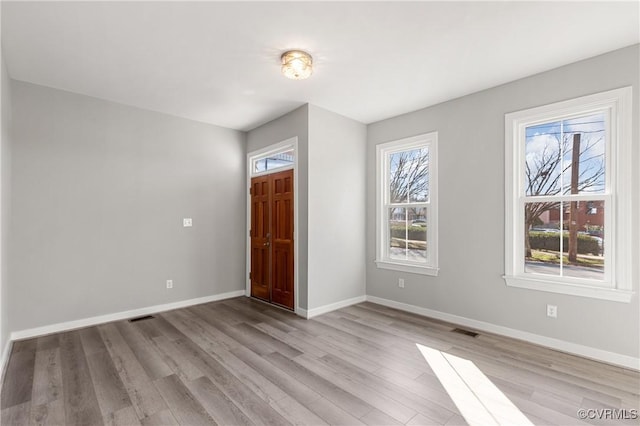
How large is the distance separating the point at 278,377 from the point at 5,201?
3051mm

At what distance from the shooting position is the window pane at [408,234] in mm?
4223

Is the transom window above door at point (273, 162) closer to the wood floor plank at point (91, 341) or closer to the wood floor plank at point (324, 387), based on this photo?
the wood floor plank at point (324, 387)

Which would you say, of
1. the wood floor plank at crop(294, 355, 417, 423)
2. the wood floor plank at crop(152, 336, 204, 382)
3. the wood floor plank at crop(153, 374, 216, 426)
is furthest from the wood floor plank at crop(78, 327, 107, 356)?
the wood floor plank at crop(294, 355, 417, 423)

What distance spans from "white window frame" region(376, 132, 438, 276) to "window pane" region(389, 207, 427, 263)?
65 millimetres

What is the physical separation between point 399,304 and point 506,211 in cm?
190

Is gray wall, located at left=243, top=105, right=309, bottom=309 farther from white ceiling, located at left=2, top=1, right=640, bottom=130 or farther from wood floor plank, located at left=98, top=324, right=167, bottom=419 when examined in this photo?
wood floor plank, located at left=98, top=324, right=167, bottom=419

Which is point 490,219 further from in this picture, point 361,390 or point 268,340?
point 268,340

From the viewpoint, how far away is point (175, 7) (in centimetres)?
220

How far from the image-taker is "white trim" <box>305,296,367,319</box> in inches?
158

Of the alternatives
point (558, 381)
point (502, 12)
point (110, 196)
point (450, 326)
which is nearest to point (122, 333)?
point (110, 196)

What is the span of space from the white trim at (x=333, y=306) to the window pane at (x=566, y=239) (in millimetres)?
2265

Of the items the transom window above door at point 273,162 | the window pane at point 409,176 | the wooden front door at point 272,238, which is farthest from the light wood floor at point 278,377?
the transom window above door at point 273,162

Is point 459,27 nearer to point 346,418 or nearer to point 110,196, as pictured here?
point 346,418

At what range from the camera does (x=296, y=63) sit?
2.80m
